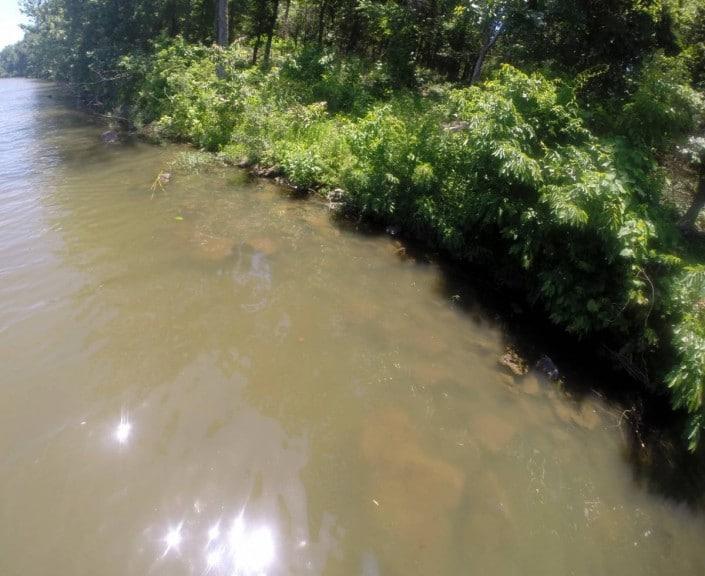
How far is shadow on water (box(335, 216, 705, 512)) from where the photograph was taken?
533 cm

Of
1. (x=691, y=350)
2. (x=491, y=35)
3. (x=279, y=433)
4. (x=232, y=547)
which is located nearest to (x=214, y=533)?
(x=232, y=547)

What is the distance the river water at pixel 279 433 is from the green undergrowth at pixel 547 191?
1.25m

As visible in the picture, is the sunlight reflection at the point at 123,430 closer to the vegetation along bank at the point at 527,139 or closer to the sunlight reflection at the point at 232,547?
the sunlight reflection at the point at 232,547

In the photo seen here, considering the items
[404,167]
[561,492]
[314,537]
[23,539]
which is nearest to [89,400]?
[23,539]

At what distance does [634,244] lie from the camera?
21.0 ft

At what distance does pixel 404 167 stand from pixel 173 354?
6.38 m

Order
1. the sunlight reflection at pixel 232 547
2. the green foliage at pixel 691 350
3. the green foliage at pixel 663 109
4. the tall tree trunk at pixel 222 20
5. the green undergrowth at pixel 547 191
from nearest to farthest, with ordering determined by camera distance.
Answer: the sunlight reflection at pixel 232 547 < the green foliage at pixel 691 350 < the green undergrowth at pixel 547 191 < the green foliage at pixel 663 109 < the tall tree trunk at pixel 222 20

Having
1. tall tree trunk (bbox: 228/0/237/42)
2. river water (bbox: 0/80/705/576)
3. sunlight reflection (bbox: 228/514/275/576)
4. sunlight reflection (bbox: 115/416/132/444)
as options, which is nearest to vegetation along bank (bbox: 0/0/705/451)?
river water (bbox: 0/80/705/576)

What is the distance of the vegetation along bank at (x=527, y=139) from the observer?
6512 mm

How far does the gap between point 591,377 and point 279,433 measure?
15.8 ft

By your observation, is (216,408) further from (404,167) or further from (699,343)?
(404,167)

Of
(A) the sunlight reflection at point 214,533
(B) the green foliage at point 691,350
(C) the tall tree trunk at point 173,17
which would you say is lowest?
(A) the sunlight reflection at point 214,533

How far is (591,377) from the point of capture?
6613 mm

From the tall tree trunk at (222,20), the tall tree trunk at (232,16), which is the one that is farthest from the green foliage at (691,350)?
the tall tree trunk at (232,16)
